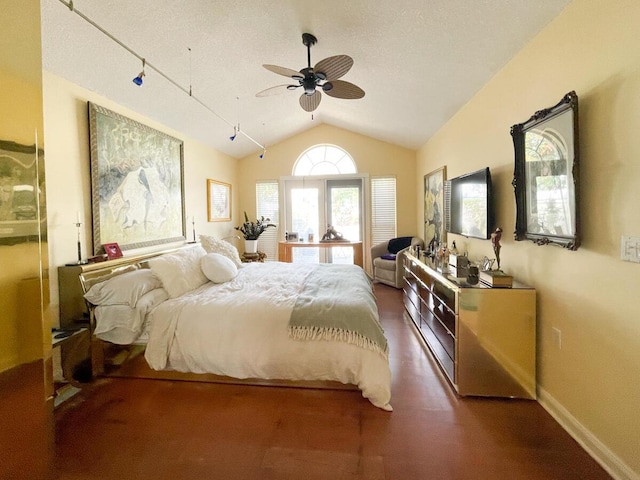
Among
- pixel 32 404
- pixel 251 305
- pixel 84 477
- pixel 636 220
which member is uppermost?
pixel 636 220

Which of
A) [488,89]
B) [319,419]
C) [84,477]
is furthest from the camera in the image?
[488,89]

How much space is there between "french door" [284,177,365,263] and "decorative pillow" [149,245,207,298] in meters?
3.10

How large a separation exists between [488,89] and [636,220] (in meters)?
1.89

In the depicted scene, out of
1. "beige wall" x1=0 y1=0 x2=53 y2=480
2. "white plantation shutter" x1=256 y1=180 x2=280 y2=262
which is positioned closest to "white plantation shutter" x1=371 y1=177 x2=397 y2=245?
"white plantation shutter" x1=256 y1=180 x2=280 y2=262

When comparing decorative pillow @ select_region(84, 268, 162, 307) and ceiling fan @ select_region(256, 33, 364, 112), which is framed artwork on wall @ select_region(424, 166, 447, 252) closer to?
ceiling fan @ select_region(256, 33, 364, 112)

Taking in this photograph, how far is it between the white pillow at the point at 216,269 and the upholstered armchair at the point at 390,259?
115 inches

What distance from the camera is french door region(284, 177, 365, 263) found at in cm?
598

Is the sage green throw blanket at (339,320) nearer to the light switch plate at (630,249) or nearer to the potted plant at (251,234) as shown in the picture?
the light switch plate at (630,249)

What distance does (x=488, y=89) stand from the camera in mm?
2770

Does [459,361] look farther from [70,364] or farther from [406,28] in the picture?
[70,364]

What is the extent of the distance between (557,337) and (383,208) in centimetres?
421

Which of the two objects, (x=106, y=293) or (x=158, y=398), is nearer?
(x=158, y=398)

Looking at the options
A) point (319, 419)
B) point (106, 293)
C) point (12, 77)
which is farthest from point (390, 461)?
point (106, 293)

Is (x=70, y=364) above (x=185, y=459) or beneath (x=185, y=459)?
above
